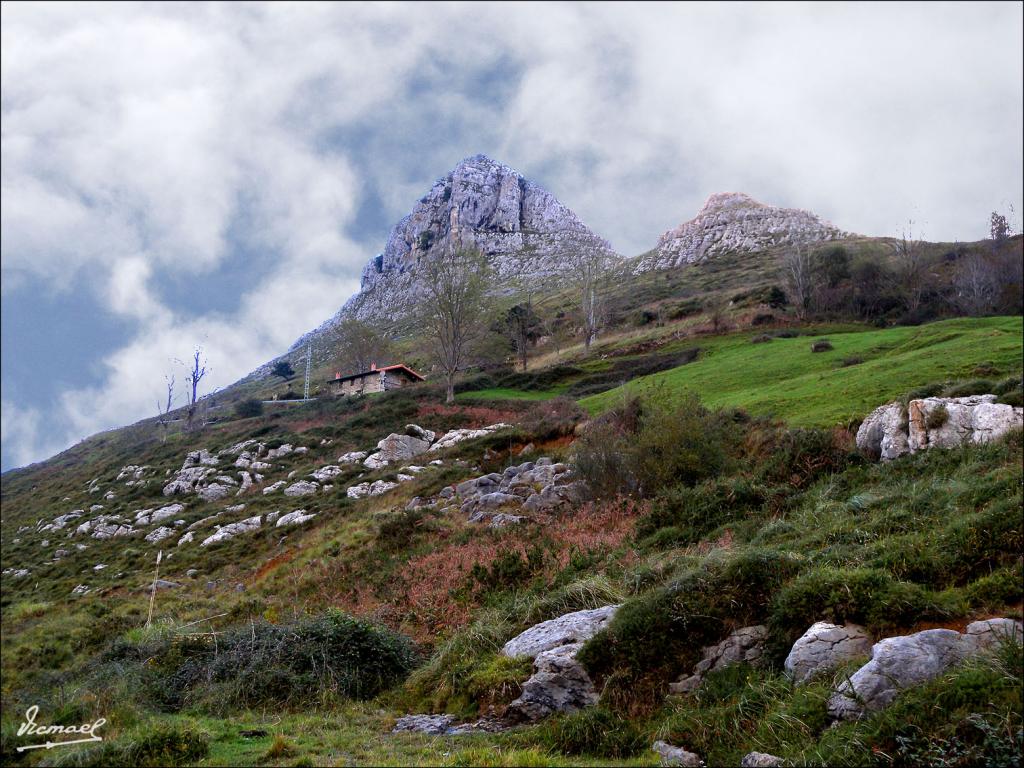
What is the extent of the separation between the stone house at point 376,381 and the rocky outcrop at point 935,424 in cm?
4593

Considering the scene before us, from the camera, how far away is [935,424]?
14352 millimetres

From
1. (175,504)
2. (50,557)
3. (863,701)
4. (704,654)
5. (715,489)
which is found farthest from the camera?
(175,504)

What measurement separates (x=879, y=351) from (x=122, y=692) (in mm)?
31735

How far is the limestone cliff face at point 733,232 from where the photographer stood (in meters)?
134

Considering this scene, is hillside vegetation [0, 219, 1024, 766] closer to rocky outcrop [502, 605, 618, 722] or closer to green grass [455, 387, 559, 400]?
rocky outcrop [502, 605, 618, 722]

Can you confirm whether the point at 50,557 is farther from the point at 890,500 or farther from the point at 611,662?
the point at 890,500

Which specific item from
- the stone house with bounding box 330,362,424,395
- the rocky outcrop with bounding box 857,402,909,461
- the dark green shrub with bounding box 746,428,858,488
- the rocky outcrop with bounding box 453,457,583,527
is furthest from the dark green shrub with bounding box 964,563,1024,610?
the stone house with bounding box 330,362,424,395

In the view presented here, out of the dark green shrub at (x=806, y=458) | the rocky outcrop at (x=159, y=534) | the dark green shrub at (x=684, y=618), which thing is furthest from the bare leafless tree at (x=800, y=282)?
the dark green shrub at (x=684, y=618)

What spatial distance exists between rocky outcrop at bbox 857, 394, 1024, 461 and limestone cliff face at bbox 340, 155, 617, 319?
140 meters

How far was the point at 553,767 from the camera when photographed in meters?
5.67

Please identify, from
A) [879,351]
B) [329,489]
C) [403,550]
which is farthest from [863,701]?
[879,351]

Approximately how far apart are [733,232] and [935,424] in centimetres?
14379

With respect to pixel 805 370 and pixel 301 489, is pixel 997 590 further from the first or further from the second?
pixel 301 489

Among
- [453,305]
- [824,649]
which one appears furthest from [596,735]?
[453,305]
